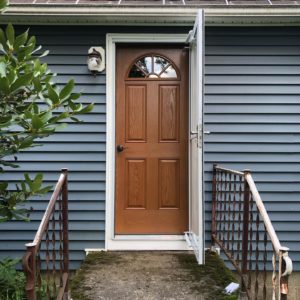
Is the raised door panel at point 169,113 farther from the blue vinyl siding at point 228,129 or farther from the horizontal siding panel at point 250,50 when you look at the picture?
the horizontal siding panel at point 250,50

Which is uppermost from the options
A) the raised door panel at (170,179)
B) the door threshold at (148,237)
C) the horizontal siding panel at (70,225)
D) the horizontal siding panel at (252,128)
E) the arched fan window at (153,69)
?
the arched fan window at (153,69)

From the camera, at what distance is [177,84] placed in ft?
12.8

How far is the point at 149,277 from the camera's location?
3.07 metres

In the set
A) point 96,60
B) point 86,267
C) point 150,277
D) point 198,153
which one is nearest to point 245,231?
point 198,153

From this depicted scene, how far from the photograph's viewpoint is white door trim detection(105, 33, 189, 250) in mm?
3805

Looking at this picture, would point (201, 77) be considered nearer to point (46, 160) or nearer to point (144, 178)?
point (144, 178)

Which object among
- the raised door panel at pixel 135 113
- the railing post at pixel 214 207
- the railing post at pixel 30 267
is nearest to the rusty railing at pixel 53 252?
the railing post at pixel 30 267

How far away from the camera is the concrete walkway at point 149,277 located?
9.12 ft

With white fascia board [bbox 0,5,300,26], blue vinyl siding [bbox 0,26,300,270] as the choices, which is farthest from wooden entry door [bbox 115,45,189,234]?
white fascia board [bbox 0,5,300,26]

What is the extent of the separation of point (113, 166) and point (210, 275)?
144 cm

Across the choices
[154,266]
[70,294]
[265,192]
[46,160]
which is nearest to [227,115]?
[265,192]

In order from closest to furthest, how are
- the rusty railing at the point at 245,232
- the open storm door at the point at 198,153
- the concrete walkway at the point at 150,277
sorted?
the rusty railing at the point at 245,232
the concrete walkway at the point at 150,277
the open storm door at the point at 198,153

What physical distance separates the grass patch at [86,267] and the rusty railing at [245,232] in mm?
1043

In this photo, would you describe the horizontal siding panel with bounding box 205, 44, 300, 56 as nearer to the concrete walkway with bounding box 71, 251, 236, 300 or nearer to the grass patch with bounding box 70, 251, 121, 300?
the concrete walkway with bounding box 71, 251, 236, 300
